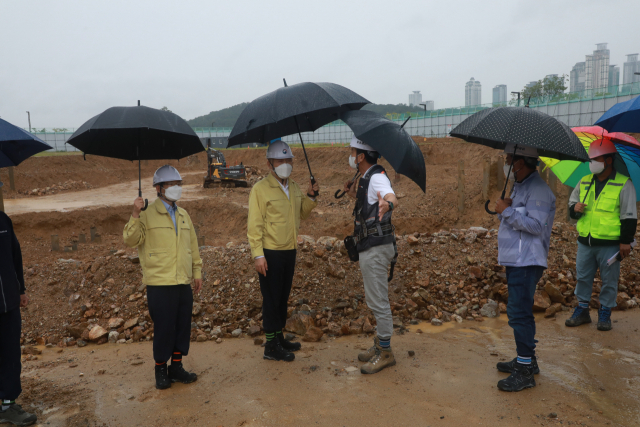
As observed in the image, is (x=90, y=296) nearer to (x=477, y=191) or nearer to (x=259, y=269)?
(x=259, y=269)

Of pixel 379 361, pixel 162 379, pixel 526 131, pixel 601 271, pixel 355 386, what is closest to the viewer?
pixel 526 131

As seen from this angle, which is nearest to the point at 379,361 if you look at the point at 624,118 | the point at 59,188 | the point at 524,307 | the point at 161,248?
the point at 524,307

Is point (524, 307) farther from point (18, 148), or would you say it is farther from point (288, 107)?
point (18, 148)

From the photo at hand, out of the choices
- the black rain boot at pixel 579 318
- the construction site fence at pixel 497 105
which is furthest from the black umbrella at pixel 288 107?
the construction site fence at pixel 497 105

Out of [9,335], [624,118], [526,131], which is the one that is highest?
[624,118]

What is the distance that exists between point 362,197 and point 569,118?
24621 mm

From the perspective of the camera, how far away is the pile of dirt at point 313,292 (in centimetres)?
524

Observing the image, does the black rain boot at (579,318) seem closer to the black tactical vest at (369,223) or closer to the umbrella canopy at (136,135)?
the black tactical vest at (369,223)

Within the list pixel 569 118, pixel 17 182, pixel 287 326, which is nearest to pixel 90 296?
pixel 287 326

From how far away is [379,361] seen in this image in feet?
12.0

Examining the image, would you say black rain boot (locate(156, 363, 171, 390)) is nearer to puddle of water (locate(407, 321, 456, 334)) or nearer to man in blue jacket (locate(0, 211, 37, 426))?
man in blue jacket (locate(0, 211, 37, 426))

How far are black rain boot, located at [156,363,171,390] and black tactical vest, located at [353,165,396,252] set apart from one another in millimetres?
1878

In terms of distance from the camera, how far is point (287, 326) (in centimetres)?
496

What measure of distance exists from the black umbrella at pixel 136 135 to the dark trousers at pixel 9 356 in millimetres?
1287
